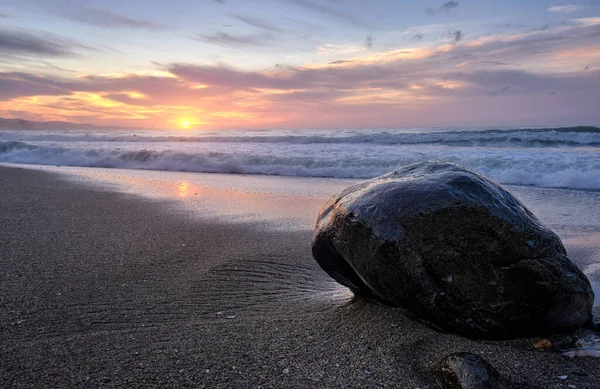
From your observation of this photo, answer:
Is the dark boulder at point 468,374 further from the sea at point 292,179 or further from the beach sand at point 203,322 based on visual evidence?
the sea at point 292,179

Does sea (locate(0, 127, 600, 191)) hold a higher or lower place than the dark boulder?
higher

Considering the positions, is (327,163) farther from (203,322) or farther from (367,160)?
(203,322)

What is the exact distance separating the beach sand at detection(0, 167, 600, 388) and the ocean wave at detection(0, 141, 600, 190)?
22.1ft

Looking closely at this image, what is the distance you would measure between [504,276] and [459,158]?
13524 mm

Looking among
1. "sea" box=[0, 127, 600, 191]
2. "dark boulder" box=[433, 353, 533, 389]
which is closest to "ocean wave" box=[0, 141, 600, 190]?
"sea" box=[0, 127, 600, 191]

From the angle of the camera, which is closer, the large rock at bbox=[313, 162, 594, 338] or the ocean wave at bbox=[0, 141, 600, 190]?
the large rock at bbox=[313, 162, 594, 338]

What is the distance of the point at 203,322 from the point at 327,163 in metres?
12.3

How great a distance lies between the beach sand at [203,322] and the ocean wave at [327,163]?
22.1 ft

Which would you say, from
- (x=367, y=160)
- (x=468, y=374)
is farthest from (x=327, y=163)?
(x=468, y=374)

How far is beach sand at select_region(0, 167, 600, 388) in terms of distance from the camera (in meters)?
2.46

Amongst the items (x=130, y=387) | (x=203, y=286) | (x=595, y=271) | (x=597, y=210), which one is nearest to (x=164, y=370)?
(x=130, y=387)

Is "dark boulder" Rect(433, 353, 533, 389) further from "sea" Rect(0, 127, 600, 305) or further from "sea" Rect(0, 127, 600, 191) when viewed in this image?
"sea" Rect(0, 127, 600, 191)

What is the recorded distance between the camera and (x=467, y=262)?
107 inches

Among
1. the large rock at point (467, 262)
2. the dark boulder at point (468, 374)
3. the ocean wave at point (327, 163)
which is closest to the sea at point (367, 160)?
the ocean wave at point (327, 163)
